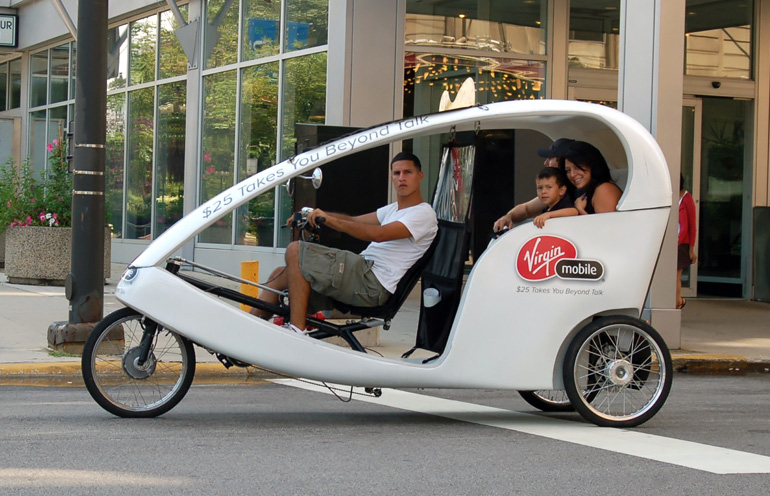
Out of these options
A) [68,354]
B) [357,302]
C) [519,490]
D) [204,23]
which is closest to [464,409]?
[357,302]

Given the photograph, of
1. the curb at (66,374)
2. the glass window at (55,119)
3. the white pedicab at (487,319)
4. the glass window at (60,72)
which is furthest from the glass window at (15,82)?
the white pedicab at (487,319)

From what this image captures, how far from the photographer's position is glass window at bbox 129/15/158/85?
21.4 meters

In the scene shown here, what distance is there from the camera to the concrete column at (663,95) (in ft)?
35.8

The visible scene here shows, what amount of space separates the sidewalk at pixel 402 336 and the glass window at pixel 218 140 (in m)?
3.28

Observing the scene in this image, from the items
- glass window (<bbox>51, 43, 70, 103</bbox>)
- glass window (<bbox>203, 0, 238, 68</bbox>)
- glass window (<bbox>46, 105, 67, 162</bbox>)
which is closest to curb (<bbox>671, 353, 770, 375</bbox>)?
glass window (<bbox>203, 0, 238, 68</bbox>)

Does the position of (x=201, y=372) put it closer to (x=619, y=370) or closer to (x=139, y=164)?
(x=619, y=370)

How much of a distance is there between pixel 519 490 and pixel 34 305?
30.7ft

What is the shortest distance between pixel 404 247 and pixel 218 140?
12372mm

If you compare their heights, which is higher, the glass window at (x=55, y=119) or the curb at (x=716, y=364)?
the glass window at (x=55, y=119)

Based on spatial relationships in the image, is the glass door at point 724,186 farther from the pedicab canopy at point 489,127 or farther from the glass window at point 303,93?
the pedicab canopy at point 489,127

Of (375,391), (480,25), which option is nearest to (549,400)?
(375,391)

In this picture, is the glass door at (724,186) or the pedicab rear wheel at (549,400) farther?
the glass door at (724,186)

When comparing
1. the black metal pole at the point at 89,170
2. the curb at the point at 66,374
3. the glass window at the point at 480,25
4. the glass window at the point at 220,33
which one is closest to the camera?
the curb at the point at 66,374

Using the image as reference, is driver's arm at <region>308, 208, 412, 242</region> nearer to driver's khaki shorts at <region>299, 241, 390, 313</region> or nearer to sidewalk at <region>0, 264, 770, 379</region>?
driver's khaki shorts at <region>299, 241, 390, 313</region>
